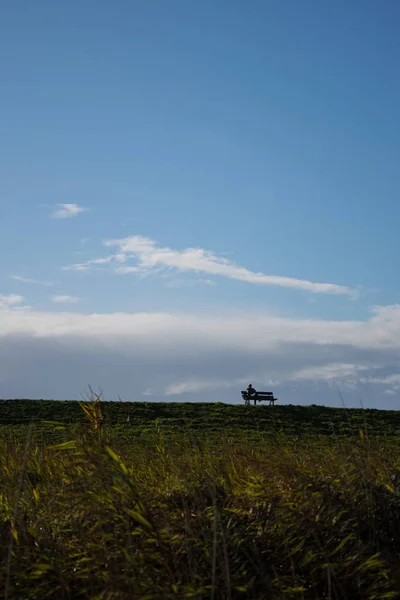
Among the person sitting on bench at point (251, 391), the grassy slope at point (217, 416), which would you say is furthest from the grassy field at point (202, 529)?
the person sitting on bench at point (251, 391)

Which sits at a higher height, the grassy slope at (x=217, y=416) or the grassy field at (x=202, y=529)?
the grassy slope at (x=217, y=416)

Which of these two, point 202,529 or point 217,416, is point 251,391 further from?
point 202,529

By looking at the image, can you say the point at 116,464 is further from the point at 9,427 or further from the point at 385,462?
the point at 9,427

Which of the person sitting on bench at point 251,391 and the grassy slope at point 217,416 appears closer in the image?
the grassy slope at point 217,416

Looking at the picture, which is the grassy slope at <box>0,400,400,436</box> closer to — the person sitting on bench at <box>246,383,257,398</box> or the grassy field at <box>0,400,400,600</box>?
the person sitting on bench at <box>246,383,257,398</box>

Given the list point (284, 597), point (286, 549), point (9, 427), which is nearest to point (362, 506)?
point (286, 549)

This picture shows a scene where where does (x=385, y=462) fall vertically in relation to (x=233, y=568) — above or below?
above

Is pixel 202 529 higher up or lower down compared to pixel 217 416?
lower down

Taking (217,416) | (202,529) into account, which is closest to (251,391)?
(217,416)

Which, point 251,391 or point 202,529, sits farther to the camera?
point 251,391

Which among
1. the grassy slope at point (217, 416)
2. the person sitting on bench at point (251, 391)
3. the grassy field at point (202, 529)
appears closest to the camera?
the grassy field at point (202, 529)

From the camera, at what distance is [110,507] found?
5.41 m

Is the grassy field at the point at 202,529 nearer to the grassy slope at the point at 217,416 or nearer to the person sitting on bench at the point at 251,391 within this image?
the grassy slope at the point at 217,416

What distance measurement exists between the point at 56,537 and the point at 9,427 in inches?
465
